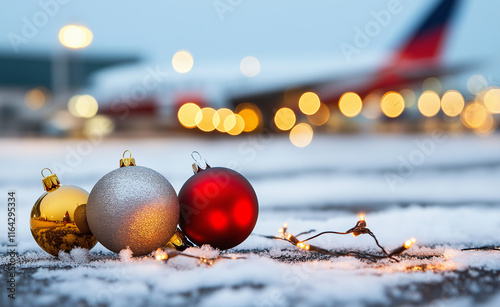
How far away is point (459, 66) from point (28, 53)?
43.2 meters

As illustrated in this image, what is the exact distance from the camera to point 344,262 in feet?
6.63

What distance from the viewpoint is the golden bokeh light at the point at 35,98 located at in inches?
1907

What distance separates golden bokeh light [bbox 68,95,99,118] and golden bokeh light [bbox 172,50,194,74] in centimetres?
457

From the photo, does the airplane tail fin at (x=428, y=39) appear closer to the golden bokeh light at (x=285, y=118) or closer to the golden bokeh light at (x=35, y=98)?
the golden bokeh light at (x=285, y=118)

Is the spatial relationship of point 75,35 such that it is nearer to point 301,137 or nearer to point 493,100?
point 301,137

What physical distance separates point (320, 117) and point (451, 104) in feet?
57.3

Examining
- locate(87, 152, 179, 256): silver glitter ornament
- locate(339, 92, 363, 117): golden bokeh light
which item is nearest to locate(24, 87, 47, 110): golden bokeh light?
locate(339, 92, 363, 117): golden bokeh light

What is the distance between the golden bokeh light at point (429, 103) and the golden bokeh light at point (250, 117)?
64.1 feet

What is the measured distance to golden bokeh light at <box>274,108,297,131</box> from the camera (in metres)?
30.0

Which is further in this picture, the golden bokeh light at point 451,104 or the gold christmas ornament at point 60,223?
the golden bokeh light at point 451,104

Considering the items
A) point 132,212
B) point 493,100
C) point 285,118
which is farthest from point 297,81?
point 493,100

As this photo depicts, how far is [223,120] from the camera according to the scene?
89.8ft

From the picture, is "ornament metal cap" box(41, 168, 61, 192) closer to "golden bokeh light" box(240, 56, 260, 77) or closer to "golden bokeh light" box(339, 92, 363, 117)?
"golden bokeh light" box(339, 92, 363, 117)

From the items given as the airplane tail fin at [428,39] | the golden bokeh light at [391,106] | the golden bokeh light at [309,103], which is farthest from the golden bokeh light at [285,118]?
the airplane tail fin at [428,39]
